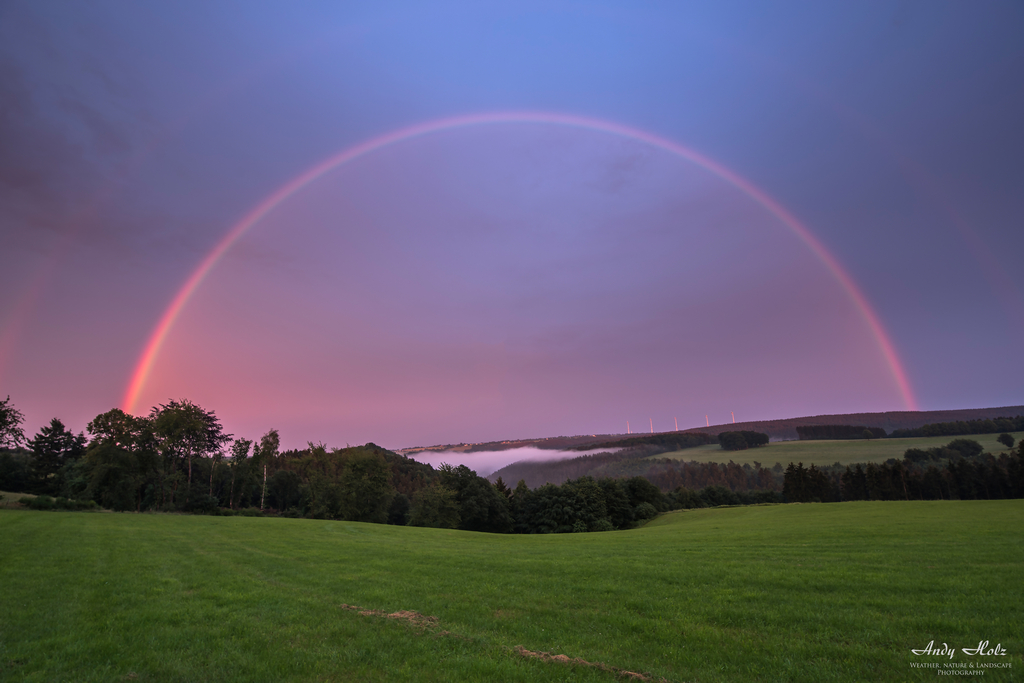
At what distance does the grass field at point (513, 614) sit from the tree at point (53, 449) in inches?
4321

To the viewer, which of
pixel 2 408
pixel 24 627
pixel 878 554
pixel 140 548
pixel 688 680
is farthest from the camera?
pixel 2 408

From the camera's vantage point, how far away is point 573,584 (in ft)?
52.0

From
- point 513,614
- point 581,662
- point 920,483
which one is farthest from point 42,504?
point 920,483

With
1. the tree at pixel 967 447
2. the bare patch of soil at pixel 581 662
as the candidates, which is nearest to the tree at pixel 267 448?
the bare patch of soil at pixel 581 662

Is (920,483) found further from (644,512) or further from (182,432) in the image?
(182,432)

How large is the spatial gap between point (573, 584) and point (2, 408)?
7184 centimetres

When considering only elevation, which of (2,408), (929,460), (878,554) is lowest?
(929,460)

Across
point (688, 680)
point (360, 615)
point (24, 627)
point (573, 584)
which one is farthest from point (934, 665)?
point (24, 627)

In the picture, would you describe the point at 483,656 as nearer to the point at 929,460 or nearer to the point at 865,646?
the point at 865,646

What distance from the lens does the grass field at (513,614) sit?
9.01m

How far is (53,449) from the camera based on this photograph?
3949 inches

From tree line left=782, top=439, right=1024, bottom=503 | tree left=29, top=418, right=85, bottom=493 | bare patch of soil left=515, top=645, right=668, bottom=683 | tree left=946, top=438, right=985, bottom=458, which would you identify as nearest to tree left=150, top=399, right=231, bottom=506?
tree left=29, top=418, right=85, bottom=493

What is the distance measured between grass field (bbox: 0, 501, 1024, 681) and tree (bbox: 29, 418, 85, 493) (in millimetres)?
109743

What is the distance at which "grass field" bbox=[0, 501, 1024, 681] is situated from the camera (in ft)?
29.6
